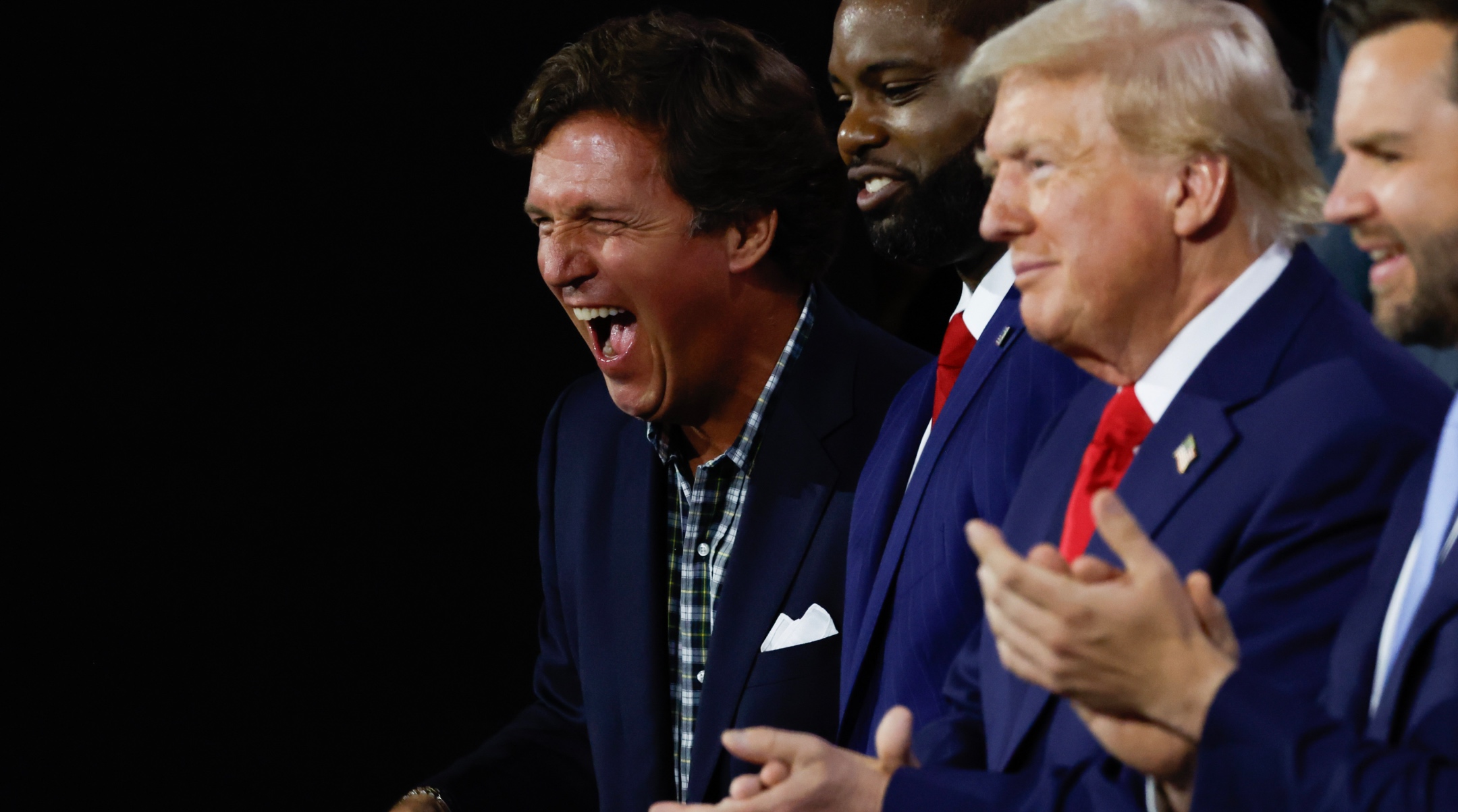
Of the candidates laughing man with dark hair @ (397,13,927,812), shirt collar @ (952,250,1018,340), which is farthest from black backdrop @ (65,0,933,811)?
shirt collar @ (952,250,1018,340)

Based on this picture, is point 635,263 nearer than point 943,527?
No

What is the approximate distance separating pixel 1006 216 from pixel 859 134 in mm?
618

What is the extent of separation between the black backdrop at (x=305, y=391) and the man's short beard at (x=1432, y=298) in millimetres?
1867

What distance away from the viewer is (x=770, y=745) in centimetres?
145

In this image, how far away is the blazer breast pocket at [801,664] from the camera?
2.11 m

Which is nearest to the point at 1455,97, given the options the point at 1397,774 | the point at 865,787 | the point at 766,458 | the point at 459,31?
the point at 1397,774

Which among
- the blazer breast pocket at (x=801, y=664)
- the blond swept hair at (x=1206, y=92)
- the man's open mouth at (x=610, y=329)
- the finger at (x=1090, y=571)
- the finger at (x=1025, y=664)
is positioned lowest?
the blazer breast pocket at (x=801, y=664)

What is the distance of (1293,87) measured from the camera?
58.9 inches

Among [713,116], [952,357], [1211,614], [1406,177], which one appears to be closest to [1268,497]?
[1211,614]

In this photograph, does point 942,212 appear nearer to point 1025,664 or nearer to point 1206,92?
point 1206,92

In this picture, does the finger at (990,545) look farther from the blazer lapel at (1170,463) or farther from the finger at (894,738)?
the finger at (894,738)

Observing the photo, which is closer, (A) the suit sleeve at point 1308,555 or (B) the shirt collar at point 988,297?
(A) the suit sleeve at point 1308,555

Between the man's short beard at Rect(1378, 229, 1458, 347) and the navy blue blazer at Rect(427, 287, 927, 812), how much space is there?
42.1 inches

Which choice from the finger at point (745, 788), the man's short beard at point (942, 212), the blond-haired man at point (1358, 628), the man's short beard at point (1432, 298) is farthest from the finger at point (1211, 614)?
the man's short beard at point (942, 212)
